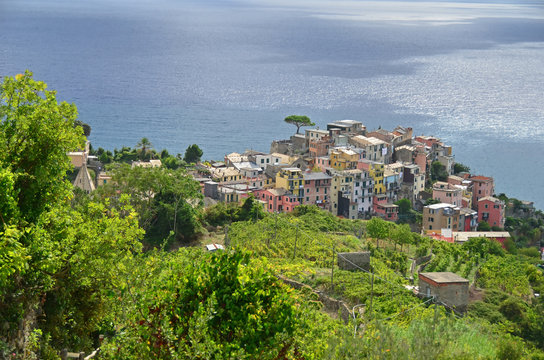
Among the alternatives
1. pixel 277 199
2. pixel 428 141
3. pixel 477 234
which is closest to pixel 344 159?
pixel 277 199

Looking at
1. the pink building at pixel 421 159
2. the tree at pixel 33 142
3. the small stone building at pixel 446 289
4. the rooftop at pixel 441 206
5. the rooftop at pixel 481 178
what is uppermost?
the tree at pixel 33 142

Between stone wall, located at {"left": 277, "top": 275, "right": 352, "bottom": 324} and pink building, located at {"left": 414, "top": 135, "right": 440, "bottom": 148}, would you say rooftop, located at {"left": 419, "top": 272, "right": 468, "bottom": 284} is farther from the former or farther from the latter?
pink building, located at {"left": 414, "top": 135, "right": 440, "bottom": 148}

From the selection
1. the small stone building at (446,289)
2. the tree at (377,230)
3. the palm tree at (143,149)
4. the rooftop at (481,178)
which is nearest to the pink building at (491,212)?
the rooftop at (481,178)

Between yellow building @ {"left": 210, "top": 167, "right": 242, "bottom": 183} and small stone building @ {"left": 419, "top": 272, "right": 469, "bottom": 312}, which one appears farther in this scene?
yellow building @ {"left": 210, "top": 167, "right": 242, "bottom": 183}

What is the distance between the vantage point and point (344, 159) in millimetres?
44812

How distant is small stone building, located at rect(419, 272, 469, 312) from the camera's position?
61.1ft

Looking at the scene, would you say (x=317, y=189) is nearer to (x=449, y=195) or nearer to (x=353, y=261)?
(x=449, y=195)

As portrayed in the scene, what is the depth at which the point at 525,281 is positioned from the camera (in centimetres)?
2559

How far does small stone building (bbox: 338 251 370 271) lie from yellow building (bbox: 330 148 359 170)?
79.1 ft

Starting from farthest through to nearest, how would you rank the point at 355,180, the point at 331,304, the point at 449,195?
the point at 449,195, the point at 355,180, the point at 331,304

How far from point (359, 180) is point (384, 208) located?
2.46 metres

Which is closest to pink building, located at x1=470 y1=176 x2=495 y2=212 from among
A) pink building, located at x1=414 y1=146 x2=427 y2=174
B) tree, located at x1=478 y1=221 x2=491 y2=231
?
pink building, located at x1=414 y1=146 x2=427 y2=174

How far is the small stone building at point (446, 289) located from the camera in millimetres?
18625

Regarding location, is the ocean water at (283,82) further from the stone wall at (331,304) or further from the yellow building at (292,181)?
the stone wall at (331,304)
